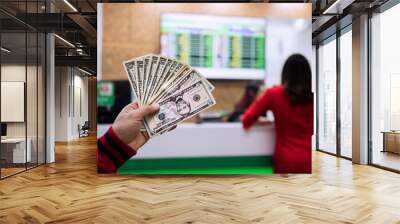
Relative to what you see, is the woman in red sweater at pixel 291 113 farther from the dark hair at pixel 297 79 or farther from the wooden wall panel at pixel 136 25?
the wooden wall panel at pixel 136 25

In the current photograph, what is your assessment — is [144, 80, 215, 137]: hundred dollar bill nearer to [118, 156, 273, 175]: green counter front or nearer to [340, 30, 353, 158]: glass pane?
[118, 156, 273, 175]: green counter front

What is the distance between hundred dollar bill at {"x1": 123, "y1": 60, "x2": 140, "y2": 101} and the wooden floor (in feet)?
4.31

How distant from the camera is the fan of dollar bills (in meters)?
4.34

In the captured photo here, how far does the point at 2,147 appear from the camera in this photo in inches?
259

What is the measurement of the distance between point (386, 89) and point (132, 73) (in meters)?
5.38

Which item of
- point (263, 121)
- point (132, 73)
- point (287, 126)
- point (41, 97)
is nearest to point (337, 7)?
point (287, 126)

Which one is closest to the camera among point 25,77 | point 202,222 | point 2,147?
point 202,222

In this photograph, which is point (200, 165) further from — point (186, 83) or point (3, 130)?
point (3, 130)

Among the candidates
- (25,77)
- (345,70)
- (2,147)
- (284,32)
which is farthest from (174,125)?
(345,70)

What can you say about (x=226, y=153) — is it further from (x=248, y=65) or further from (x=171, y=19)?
(x=171, y=19)

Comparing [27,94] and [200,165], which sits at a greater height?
[27,94]

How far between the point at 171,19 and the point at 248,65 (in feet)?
3.33

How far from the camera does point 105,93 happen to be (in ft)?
15.3

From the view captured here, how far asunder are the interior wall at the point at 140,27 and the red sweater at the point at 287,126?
253 mm
